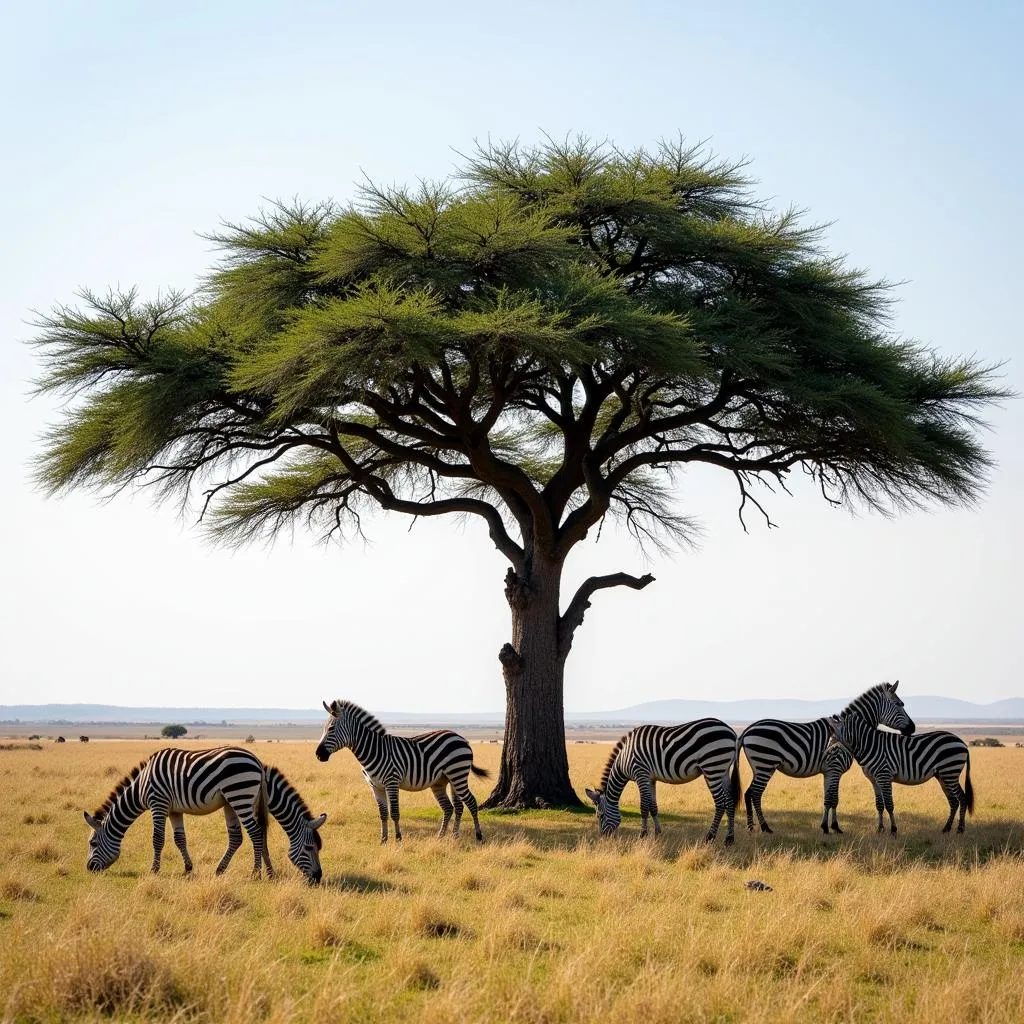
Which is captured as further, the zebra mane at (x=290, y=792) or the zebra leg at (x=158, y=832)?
the zebra leg at (x=158, y=832)

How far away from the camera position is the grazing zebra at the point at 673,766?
48.9 ft

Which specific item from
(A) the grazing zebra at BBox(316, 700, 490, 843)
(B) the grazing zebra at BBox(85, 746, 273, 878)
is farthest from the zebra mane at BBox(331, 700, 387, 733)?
(B) the grazing zebra at BBox(85, 746, 273, 878)

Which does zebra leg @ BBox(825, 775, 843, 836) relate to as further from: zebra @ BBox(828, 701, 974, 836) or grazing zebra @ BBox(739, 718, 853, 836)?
zebra @ BBox(828, 701, 974, 836)

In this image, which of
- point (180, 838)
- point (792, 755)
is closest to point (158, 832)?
point (180, 838)

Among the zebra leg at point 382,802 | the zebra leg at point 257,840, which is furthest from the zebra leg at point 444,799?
the zebra leg at point 257,840

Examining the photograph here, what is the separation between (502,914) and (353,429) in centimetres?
1048

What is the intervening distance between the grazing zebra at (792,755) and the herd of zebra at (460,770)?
0.02 metres

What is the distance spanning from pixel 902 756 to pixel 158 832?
10.2 meters

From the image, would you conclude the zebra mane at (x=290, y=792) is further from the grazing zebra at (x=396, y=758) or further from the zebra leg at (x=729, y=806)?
the zebra leg at (x=729, y=806)

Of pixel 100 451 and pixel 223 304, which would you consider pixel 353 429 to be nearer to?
pixel 223 304

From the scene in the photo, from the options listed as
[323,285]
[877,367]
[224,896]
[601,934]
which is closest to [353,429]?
[323,285]

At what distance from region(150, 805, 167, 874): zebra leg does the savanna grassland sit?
9.7 inches

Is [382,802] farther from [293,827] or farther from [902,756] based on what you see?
[902,756]

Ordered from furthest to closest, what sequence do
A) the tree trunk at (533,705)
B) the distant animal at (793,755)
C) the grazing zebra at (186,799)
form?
1. the tree trunk at (533,705)
2. the distant animal at (793,755)
3. the grazing zebra at (186,799)
